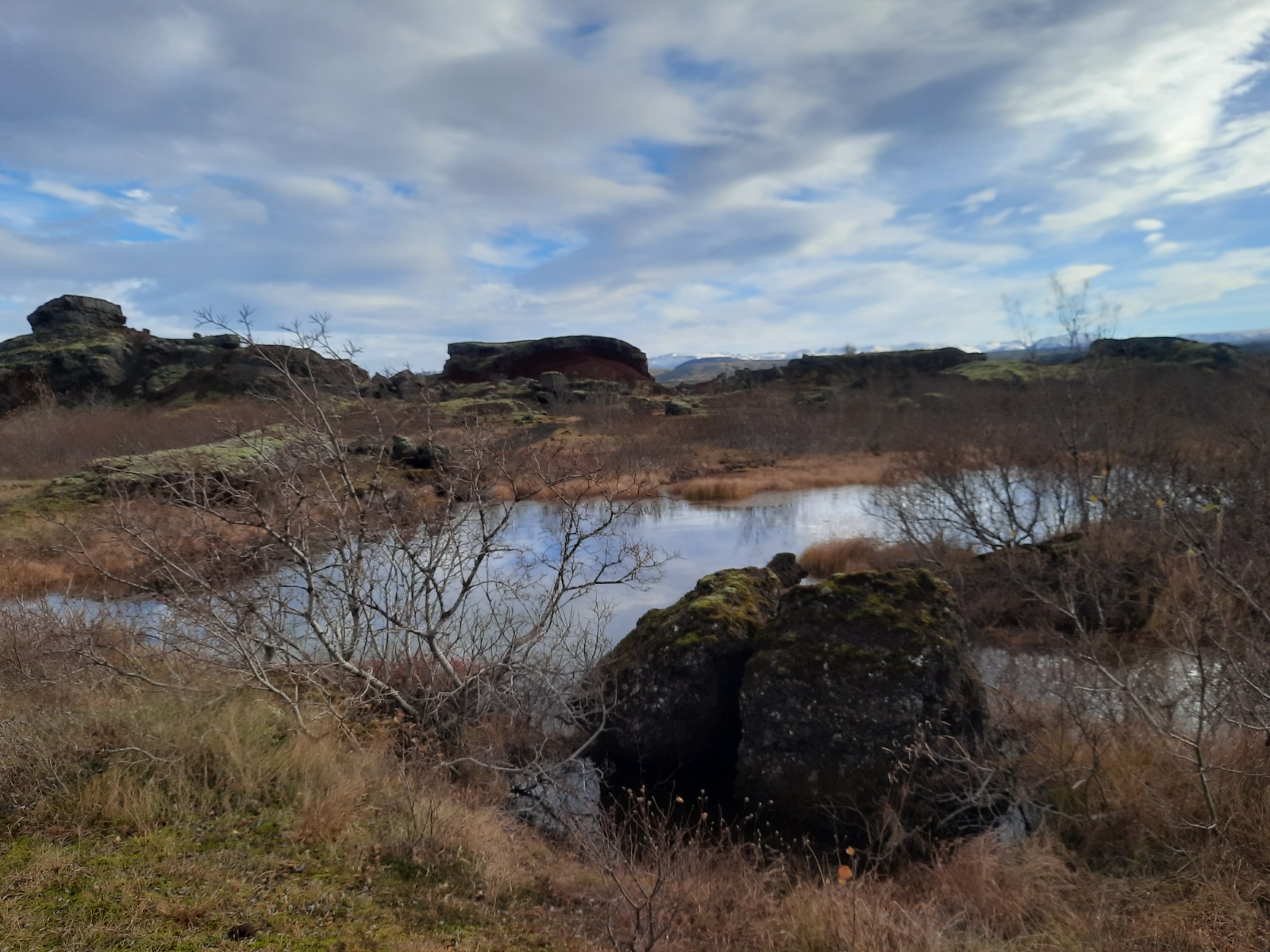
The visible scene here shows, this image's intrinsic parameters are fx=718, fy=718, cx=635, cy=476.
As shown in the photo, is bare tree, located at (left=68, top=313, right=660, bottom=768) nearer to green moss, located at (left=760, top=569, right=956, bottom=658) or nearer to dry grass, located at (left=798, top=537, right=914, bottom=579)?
green moss, located at (left=760, top=569, right=956, bottom=658)

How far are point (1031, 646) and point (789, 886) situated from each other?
6.65 meters

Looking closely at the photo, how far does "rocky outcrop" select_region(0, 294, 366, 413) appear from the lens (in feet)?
150

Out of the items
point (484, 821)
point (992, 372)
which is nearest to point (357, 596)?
point (484, 821)

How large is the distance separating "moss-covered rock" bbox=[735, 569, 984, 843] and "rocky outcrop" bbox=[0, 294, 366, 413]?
42.0 meters

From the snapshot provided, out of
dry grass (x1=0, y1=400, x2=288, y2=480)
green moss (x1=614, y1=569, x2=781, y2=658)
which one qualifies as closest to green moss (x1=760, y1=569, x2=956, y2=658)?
green moss (x1=614, y1=569, x2=781, y2=658)

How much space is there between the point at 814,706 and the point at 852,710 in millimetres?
317

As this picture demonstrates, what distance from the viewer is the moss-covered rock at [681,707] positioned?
699cm

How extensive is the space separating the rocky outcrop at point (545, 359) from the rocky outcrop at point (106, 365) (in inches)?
1125

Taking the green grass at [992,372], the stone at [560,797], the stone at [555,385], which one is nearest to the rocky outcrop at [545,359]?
the stone at [555,385]

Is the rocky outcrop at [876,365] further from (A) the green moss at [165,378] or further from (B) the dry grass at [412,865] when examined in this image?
(B) the dry grass at [412,865]

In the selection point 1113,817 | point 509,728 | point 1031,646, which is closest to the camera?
point 1113,817

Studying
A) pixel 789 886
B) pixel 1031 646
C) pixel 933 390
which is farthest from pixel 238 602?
pixel 933 390

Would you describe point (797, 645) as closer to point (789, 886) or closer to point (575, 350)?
point (789, 886)

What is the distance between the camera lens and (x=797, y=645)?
259 inches
